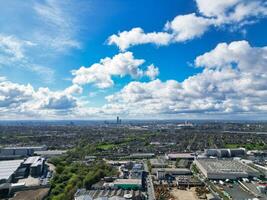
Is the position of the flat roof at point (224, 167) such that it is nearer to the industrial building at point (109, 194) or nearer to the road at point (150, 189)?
the road at point (150, 189)

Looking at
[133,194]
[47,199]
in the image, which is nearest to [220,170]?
[133,194]

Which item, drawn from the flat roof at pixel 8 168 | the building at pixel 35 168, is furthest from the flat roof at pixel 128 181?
the flat roof at pixel 8 168

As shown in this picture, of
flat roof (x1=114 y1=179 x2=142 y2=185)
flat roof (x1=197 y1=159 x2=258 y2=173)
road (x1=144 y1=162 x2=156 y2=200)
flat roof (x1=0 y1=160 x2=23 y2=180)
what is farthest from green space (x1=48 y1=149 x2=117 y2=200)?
flat roof (x1=197 y1=159 x2=258 y2=173)

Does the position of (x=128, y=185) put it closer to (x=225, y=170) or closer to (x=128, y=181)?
(x=128, y=181)

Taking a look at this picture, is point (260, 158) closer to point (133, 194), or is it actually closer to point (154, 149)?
point (154, 149)

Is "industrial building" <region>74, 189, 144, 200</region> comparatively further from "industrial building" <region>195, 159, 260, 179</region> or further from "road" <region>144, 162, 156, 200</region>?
"industrial building" <region>195, 159, 260, 179</region>

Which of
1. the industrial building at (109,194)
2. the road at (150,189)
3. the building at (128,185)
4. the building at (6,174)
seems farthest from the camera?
the building at (128,185)

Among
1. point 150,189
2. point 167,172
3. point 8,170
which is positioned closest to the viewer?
point 150,189

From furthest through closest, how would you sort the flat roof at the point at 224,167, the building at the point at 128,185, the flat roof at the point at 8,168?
1. the flat roof at the point at 224,167
2. the flat roof at the point at 8,168
3. the building at the point at 128,185

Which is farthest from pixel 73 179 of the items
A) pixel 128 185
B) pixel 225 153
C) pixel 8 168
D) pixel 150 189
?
pixel 225 153
